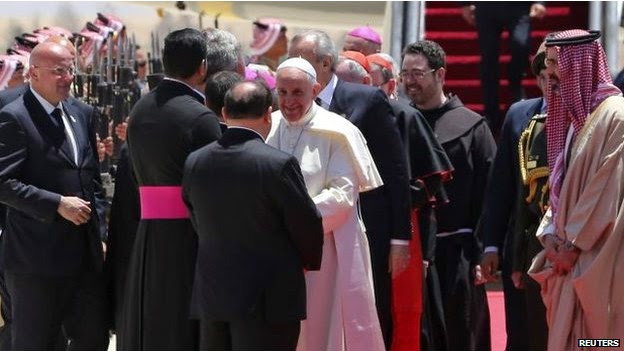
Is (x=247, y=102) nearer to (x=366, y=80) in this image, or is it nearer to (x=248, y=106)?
(x=248, y=106)

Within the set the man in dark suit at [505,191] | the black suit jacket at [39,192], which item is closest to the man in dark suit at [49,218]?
the black suit jacket at [39,192]

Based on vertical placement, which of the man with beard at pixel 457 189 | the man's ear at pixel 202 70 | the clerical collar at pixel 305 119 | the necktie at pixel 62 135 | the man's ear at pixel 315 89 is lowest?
the man with beard at pixel 457 189

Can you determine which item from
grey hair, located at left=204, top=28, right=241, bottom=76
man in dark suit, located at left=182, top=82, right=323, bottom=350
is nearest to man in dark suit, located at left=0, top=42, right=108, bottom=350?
grey hair, located at left=204, top=28, right=241, bottom=76

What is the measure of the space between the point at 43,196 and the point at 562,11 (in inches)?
321

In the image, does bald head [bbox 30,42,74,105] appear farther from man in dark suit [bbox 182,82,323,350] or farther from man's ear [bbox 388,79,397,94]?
man's ear [bbox 388,79,397,94]

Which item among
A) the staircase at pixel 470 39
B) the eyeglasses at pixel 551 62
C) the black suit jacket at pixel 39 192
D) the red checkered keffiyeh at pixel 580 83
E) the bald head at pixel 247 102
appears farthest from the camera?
the staircase at pixel 470 39

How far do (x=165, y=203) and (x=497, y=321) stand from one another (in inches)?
165

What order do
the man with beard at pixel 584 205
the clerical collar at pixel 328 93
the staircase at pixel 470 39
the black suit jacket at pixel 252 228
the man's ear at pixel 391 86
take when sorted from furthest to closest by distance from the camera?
the staircase at pixel 470 39
the man's ear at pixel 391 86
the clerical collar at pixel 328 93
the man with beard at pixel 584 205
the black suit jacket at pixel 252 228

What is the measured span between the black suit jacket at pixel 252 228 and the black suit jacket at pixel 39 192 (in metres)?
1.19

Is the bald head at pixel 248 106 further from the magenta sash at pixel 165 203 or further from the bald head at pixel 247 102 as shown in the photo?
the magenta sash at pixel 165 203

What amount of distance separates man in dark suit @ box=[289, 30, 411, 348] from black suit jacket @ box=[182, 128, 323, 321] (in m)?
1.20

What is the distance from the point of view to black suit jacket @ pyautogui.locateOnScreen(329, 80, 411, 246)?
24.4 feet

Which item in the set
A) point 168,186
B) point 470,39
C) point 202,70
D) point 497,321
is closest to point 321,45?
point 202,70

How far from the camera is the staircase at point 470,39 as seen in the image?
1373 centimetres
